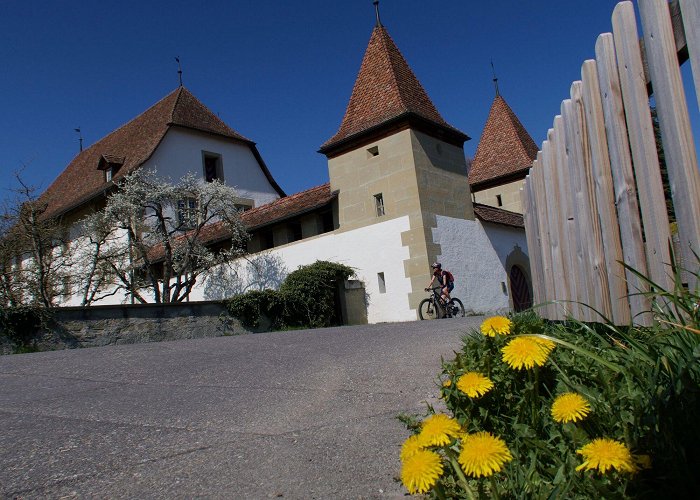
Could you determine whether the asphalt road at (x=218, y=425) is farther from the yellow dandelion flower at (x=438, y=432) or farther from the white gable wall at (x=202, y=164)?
the white gable wall at (x=202, y=164)

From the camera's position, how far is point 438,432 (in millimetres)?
1671

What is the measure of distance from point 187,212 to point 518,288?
12387 mm

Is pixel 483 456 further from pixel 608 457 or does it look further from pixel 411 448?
pixel 608 457

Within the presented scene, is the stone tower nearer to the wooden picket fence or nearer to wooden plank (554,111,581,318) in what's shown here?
wooden plank (554,111,581,318)

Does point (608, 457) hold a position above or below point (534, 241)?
below

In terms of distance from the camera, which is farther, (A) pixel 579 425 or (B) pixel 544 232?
(B) pixel 544 232

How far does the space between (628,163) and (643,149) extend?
0.60 feet

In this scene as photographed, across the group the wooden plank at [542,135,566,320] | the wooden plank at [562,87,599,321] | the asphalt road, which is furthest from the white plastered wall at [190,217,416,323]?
the wooden plank at [562,87,599,321]

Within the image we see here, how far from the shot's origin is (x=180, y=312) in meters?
14.3

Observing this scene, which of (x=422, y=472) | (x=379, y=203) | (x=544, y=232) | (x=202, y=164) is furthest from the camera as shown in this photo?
(x=202, y=164)

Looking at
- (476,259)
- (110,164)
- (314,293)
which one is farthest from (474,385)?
(110,164)

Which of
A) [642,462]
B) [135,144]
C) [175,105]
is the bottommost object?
[642,462]

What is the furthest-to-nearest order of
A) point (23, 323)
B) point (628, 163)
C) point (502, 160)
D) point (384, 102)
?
point (502, 160)
point (384, 102)
point (23, 323)
point (628, 163)

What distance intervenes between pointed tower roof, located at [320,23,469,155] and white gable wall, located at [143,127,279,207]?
9.36 m
